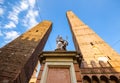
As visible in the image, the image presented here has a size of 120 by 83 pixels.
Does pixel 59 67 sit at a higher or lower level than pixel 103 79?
lower

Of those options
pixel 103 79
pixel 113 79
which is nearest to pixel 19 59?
pixel 103 79

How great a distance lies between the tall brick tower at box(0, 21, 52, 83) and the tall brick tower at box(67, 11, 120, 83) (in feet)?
8.76

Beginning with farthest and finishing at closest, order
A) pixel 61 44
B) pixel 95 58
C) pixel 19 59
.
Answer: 1. pixel 19 59
2. pixel 95 58
3. pixel 61 44

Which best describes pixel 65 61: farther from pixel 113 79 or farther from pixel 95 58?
pixel 95 58

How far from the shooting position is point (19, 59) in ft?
27.1

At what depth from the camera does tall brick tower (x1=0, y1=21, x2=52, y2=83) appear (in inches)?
266

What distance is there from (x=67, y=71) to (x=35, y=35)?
1023 centimetres

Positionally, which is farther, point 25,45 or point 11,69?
point 25,45

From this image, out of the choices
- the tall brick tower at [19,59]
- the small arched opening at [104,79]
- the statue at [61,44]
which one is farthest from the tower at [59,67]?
the tall brick tower at [19,59]

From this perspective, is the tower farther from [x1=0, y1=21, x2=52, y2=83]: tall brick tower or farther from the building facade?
[x1=0, y1=21, x2=52, y2=83]: tall brick tower

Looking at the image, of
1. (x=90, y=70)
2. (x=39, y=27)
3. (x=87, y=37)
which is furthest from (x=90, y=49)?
(x=39, y=27)

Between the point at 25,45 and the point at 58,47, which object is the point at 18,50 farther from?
the point at 58,47

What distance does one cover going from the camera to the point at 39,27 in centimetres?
1571

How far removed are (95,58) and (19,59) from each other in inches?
146
